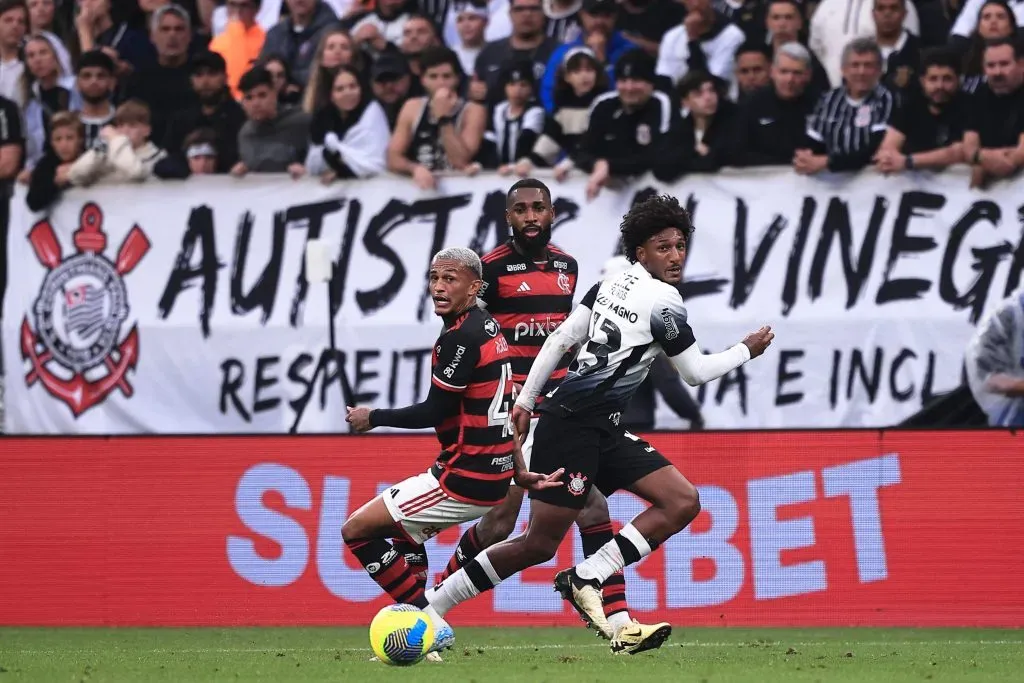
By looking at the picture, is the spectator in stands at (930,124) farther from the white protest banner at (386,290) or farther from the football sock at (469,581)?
the football sock at (469,581)

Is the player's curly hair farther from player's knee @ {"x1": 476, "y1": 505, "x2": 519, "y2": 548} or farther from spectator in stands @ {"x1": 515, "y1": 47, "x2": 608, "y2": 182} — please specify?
spectator in stands @ {"x1": 515, "y1": 47, "x2": 608, "y2": 182}

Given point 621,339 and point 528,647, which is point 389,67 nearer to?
point 528,647

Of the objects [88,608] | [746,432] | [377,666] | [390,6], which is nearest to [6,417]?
[88,608]

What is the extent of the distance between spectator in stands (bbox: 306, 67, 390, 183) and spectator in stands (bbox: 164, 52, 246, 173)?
0.89 m

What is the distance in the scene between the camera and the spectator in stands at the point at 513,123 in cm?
1547

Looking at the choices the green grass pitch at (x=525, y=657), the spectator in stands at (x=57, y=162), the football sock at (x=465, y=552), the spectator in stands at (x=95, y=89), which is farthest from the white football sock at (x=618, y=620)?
the spectator in stands at (x=95, y=89)

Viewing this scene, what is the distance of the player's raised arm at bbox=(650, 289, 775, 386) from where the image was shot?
847 centimetres

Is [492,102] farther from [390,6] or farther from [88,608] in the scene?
[88,608]

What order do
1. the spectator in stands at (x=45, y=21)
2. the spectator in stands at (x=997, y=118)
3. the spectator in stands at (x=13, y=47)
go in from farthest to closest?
the spectator in stands at (x=45, y=21) → the spectator in stands at (x=13, y=47) → the spectator in stands at (x=997, y=118)

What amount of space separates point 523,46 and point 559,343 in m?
7.88

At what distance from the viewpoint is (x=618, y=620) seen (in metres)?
8.99

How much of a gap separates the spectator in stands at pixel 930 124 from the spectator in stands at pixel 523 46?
11.4 feet

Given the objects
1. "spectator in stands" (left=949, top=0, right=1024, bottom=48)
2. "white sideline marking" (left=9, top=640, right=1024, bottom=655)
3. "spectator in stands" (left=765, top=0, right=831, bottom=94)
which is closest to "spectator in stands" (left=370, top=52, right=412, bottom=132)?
"spectator in stands" (left=765, top=0, right=831, bottom=94)

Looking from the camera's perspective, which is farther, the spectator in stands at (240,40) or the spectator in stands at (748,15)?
the spectator in stands at (240,40)
